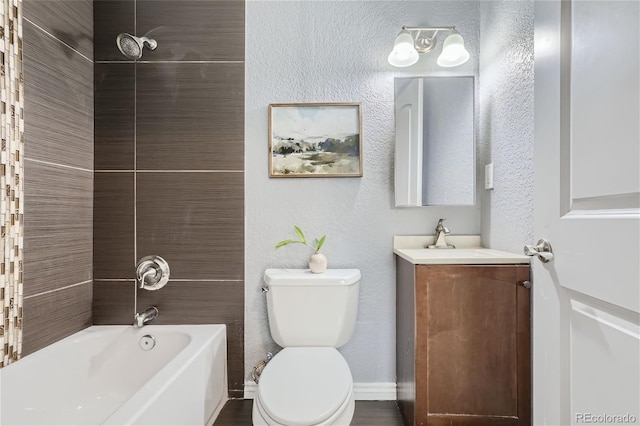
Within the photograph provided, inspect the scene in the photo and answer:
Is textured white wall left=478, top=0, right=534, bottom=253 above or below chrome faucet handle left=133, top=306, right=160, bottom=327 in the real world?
above

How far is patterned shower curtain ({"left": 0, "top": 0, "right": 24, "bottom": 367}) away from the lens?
1.18 meters

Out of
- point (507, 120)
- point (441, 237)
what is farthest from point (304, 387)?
point (507, 120)

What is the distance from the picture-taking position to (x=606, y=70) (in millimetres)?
691

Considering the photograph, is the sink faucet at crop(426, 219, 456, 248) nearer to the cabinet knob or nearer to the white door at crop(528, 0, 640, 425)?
the cabinet knob

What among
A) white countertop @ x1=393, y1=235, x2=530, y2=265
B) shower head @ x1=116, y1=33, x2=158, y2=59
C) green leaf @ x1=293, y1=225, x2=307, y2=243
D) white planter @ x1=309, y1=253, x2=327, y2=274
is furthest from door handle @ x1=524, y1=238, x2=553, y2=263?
shower head @ x1=116, y1=33, x2=158, y2=59

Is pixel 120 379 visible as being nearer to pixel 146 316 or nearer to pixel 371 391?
pixel 146 316

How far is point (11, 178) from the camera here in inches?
47.7

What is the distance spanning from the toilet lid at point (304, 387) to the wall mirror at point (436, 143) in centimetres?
87

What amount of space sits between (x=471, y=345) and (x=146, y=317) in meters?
1.50

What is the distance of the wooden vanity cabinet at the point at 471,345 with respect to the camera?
47.1 inches

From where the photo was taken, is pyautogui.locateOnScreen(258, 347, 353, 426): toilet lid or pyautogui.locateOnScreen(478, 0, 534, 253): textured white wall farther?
pyautogui.locateOnScreen(478, 0, 534, 253): textured white wall

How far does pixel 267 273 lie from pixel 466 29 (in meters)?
1.67

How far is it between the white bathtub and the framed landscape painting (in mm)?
958

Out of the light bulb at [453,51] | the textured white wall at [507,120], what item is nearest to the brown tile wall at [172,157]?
the light bulb at [453,51]
